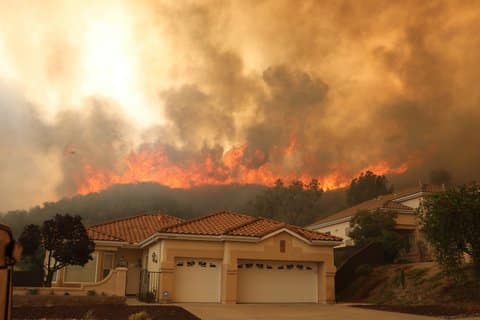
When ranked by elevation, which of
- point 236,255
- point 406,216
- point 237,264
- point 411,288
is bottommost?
point 411,288

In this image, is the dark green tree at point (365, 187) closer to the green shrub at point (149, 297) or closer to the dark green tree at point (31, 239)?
the green shrub at point (149, 297)

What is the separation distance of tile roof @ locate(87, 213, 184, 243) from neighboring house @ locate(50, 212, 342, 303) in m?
3.48

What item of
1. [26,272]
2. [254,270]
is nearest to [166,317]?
[254,270]

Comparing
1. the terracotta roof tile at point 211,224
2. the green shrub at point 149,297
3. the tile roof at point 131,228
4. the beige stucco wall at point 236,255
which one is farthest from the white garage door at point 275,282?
the tile roof at point 131,228

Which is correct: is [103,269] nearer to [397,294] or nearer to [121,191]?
[397,294]

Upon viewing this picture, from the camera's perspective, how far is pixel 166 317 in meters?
17.6

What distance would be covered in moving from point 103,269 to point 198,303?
8.81 metres

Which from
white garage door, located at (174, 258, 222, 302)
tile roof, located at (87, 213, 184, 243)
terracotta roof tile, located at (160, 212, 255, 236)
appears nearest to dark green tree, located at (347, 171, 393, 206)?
tile roof, located at (87, 213, 184, 243)

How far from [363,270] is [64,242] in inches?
767

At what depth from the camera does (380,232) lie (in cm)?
3606

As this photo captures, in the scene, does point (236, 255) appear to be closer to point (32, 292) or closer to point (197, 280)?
point (197, 280)

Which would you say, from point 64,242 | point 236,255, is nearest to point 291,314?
point 236,255

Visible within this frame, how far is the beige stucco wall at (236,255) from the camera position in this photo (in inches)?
998

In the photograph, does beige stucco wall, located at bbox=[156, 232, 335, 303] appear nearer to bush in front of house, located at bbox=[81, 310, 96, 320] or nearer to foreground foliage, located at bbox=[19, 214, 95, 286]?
foreground foliage, located at bbox=[19, 214, 95, 286]
